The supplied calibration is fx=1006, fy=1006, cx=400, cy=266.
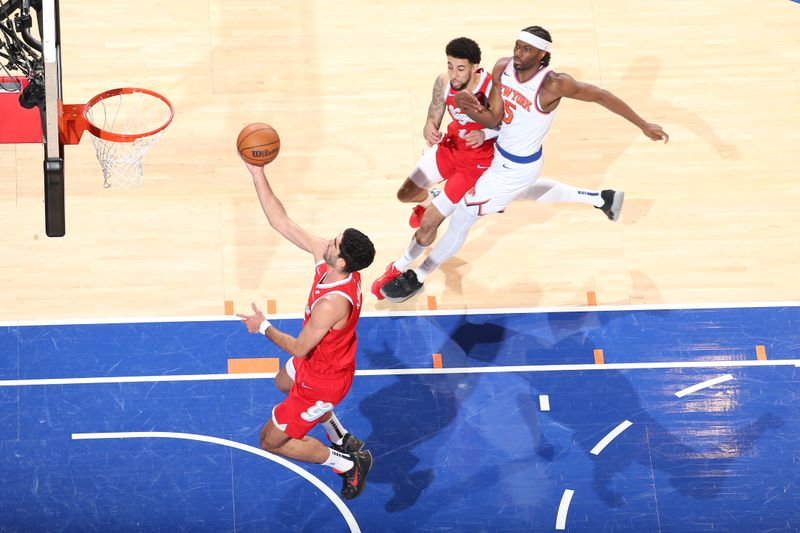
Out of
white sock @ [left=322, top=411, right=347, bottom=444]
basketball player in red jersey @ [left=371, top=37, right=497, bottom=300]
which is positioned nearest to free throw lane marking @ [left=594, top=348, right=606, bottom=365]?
basketball player in red jersey @ [left=371, top=37, right=497, bottom=300]

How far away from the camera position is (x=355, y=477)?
7.93 metres

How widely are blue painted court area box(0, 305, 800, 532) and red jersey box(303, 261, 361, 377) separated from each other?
53.2 inches

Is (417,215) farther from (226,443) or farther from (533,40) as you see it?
(226,443)

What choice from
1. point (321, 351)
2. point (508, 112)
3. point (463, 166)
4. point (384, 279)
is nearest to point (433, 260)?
point (384, 279)

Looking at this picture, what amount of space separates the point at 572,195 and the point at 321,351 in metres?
3.01

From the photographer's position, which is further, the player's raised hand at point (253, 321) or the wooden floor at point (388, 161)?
the wooden floor at point (388, 161)

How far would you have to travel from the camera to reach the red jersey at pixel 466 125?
8.02 meters

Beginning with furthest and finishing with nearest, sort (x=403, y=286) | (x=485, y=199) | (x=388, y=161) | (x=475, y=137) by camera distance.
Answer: (x=388, y=161)
(x=403, y=286)
(x=485, y=199)
(x=475, y=137)

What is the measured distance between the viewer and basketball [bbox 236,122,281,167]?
7449 millimetres

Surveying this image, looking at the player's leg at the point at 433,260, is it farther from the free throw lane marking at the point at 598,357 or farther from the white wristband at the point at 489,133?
the free throw lane marking at the point at 598,357

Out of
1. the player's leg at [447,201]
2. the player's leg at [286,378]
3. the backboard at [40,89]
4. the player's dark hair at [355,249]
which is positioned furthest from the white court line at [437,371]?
the player's dark hair at [355,249]

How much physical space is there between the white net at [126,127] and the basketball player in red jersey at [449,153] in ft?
7.79

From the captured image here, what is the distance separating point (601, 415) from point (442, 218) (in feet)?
7.10

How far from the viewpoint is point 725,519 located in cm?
828
